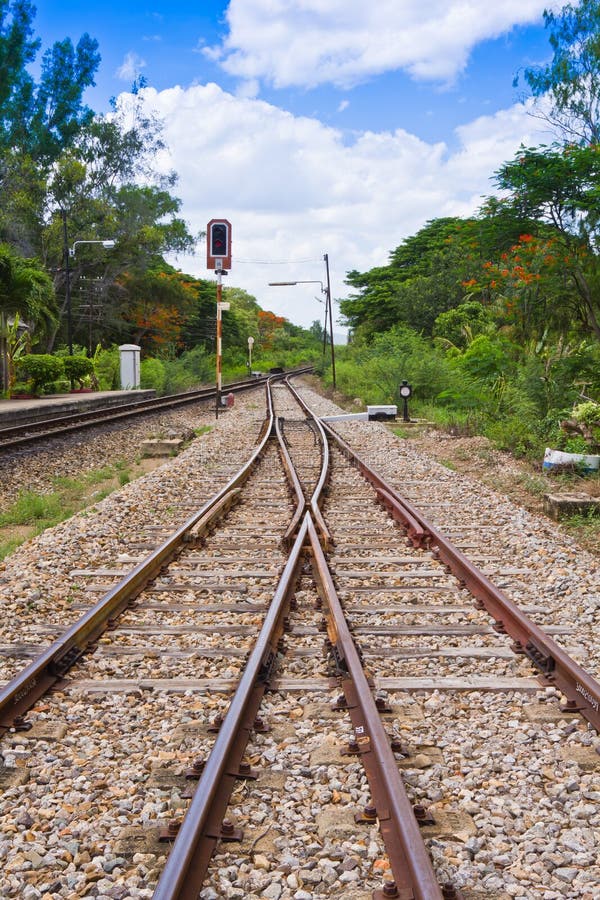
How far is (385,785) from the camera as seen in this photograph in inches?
109

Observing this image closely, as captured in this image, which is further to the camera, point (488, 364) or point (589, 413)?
point (488, 364)

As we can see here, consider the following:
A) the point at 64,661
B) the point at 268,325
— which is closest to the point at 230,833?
the point at 64,661

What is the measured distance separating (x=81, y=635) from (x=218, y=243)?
16.1 metres

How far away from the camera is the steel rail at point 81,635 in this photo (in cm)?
355

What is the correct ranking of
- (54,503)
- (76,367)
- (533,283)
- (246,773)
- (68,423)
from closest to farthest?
(246,773)
(54,503)
(533,283)
(68,423)
(76,367)

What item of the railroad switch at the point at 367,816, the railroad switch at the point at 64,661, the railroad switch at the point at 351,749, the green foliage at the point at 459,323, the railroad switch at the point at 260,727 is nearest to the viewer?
the railroad switch at the point at 367,816

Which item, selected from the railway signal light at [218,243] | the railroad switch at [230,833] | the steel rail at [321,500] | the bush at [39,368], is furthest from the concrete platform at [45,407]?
the railroad switch at [230,833]

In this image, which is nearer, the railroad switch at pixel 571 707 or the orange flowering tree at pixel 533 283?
the railroad switch at pixel 571 707

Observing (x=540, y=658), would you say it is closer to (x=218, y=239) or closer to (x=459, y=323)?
(x=218, y=239)

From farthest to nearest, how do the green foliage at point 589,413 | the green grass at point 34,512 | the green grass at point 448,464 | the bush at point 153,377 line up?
the bush at point 153,377
the green grass at point 448,464
the green foliage at point 589,413
the green grass at point 34,512

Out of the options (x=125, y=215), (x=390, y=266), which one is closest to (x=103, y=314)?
(x=125, y=215)

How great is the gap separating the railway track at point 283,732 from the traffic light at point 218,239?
14.2 meters

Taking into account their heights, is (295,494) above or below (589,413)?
below

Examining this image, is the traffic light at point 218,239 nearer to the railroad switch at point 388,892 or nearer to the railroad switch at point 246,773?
the railroad switch at point 246,773
